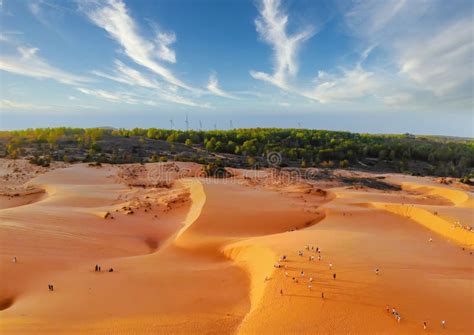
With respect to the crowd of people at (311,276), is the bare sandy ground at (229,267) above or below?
below

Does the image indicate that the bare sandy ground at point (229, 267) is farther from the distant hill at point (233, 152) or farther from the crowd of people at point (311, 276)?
the distant hill at point (233, 152)

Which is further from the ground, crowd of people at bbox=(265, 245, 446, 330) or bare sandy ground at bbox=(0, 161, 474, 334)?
crowd of people at bbox=(265, 245, 446, 330)

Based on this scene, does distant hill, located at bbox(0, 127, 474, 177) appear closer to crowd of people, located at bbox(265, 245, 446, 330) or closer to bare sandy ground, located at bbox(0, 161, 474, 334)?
bare sandy ground, located at bbox(0, 161, 474, 334)

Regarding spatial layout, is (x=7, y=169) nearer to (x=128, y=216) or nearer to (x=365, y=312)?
(x=128, y=216)

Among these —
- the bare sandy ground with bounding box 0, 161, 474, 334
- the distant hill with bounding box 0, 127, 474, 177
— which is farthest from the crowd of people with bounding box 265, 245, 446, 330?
the distant hill with bounding box 0, 127, 474, 177

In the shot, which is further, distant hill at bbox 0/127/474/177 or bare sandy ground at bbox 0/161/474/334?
distant hill at bbox 0/127/474/177

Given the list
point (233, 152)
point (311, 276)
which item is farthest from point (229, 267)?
point (233, 152)

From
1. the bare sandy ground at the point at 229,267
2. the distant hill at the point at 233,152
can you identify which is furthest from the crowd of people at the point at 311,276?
the distant hill at the point at 233,152

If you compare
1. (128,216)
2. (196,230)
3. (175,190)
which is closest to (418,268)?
(196,230)
